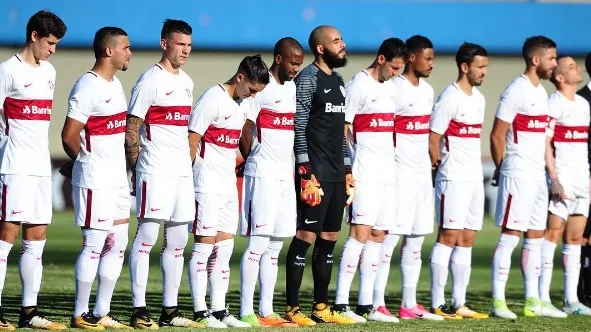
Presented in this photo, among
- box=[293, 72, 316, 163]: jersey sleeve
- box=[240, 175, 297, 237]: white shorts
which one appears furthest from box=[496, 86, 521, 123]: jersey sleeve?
box=[240, 175, 297, 237]: white shorts

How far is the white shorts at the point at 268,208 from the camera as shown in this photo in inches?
432

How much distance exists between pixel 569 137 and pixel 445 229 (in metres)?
1.95

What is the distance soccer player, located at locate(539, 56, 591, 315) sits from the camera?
1342 cm

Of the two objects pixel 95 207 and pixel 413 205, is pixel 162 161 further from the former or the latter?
pixel 413 205

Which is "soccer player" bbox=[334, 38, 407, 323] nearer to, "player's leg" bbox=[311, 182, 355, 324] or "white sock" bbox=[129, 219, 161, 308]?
"player's leg" bbox=[311, 182, 355, 324]

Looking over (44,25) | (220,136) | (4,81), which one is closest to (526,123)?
(220,136)

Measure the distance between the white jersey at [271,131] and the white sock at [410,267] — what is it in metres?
1.87

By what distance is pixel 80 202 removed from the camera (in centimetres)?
1000

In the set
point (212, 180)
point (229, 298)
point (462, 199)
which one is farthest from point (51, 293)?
point (462, 199)

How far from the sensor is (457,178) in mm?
Result: 12516

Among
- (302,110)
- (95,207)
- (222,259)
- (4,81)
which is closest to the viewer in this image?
(4,81)

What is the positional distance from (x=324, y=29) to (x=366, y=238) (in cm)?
203

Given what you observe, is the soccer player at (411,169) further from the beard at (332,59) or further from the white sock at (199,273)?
the white sock at (199,273)

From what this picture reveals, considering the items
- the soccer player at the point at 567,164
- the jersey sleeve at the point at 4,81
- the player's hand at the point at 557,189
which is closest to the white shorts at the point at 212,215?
the jersey sleeve at the point at 4,81
